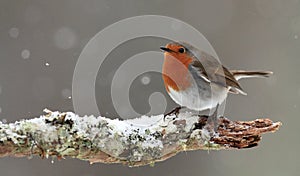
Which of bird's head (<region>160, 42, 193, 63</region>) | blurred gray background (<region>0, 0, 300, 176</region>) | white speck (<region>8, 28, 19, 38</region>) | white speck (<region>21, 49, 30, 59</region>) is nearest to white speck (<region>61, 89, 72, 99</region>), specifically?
blurred gray background (<region>0, 0, 300, 176</region>)

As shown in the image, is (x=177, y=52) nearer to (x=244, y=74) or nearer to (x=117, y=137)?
(x=244, y=74)

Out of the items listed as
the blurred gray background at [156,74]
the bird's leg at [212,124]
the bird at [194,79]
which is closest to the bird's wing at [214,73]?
the bird at [194,79]

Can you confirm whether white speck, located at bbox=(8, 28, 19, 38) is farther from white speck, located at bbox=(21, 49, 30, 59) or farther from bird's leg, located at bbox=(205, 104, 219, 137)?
bird's leg, located at bbox=(205, 104, 219, 137)

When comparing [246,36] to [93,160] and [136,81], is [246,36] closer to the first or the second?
[136,81]

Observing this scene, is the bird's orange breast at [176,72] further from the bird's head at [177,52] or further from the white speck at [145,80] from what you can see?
the white speck at [145,80]

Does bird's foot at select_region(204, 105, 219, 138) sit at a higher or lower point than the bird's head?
lower

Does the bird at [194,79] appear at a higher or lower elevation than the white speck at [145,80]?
lower

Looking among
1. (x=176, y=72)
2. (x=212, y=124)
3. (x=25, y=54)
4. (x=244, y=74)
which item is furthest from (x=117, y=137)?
(x=25, y=54)
